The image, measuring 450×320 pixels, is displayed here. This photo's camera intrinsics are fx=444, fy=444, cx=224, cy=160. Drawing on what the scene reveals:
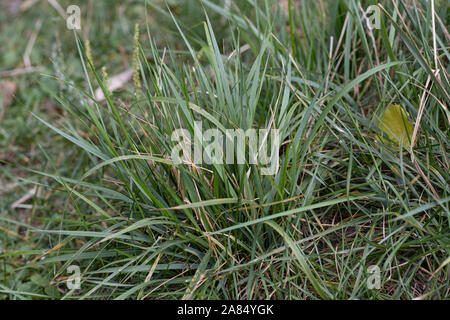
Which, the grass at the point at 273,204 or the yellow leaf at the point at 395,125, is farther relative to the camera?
the yellow leaf at the point at 395,125

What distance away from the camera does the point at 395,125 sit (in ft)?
4.37

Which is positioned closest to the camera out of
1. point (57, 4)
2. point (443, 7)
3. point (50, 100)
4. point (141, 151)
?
point (141, 151)

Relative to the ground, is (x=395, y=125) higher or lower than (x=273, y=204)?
higher

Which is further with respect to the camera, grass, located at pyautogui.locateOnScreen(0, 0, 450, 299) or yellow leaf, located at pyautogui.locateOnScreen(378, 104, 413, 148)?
yellow leaf, located at pyautogui.locateOnScreen(378, 104, 413, 148)

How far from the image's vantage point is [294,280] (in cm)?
122

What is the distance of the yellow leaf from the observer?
1315mm

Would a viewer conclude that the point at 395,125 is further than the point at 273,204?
Yes

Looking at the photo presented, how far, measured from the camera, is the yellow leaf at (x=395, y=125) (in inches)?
51.8
